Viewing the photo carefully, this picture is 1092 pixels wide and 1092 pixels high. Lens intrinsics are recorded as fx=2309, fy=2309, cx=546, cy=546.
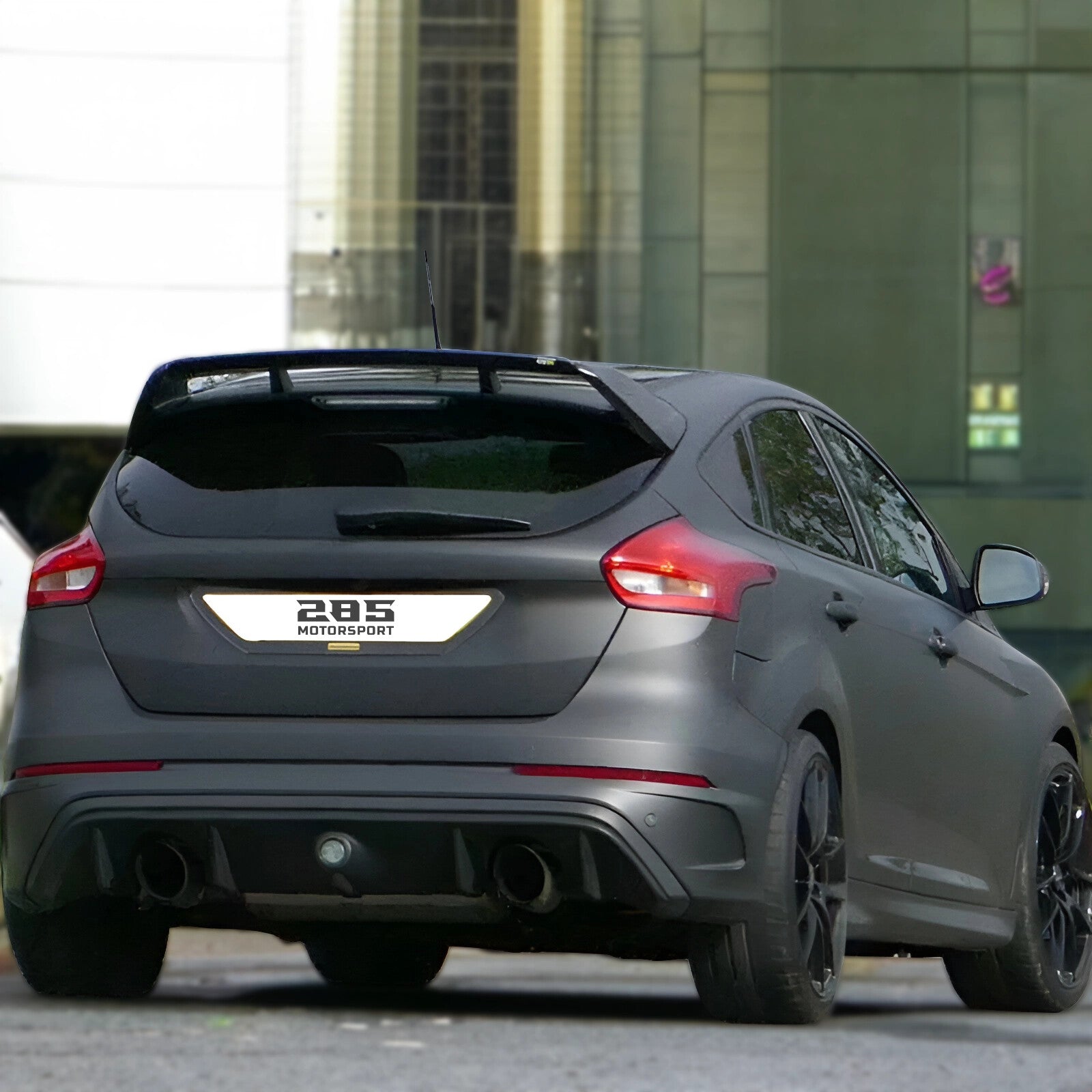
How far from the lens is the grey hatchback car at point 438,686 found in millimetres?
3746

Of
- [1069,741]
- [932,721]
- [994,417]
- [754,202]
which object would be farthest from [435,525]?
[994,417]

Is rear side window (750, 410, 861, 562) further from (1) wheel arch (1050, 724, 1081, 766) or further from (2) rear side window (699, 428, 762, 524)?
(1) wheel arch (1050, 724, 1081, 766)

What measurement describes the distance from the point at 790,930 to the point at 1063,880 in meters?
1.97

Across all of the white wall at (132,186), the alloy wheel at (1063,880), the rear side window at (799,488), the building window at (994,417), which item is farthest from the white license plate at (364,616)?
the building window at (994,417)

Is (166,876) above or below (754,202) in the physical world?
below

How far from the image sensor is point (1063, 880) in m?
5.76

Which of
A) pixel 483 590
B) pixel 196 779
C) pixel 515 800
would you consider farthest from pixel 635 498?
pixel 196 779

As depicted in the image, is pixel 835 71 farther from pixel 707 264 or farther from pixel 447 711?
pixel 447 711

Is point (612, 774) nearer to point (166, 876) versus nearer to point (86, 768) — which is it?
point (166, 876)

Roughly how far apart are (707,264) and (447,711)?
12775 mm

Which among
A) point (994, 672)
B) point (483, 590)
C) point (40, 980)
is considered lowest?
point (40, 980)

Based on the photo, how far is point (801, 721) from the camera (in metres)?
4.09

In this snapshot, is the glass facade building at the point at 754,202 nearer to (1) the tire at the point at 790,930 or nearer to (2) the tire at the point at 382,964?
(2) the tire at the point at 382,964

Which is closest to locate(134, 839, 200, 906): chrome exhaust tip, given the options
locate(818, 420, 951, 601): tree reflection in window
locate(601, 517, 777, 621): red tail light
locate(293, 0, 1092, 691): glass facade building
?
locate(601, 517, 777, 621): red tail light
